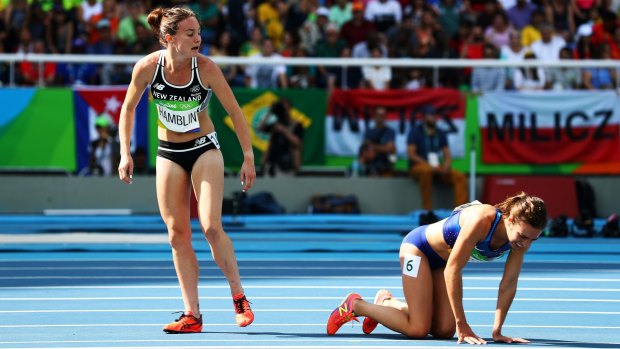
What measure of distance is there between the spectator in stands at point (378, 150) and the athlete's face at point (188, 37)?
9.28 m

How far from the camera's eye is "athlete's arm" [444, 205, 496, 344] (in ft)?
21.5

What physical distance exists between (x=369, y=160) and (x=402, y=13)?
336cm

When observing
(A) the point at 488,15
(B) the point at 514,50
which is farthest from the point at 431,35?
(A) the point at 488,15

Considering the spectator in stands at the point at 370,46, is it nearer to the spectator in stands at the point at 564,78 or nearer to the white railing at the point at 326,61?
the white railing at the point at 326,61

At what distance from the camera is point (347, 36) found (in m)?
18.0

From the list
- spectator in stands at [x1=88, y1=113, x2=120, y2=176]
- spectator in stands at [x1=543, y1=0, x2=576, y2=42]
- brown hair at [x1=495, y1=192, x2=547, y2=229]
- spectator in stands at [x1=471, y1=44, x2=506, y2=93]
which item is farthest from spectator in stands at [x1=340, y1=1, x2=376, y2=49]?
brown hair at [x1=495, y1=192, x2=547, y2=229]

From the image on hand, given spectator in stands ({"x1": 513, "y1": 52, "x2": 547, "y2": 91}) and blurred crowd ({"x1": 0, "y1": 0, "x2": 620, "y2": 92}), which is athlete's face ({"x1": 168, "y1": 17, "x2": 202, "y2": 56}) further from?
spectator in stands ({"x1": 513, "y1": 52, "x2": 547, "y2": 91})

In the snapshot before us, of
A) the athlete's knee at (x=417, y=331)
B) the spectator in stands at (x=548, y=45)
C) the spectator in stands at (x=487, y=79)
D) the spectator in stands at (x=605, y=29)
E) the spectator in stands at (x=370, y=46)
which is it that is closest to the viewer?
the athlete's knee at (x=417, y=331)

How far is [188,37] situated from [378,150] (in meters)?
9.38

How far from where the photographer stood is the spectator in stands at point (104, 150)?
15969 millimetres

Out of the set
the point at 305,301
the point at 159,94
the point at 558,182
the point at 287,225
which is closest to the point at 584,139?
the point at 558,182

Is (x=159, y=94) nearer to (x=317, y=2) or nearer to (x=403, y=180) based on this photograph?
(x=403, y=180)

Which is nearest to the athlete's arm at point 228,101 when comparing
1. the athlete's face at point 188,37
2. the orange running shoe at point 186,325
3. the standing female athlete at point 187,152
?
the standing female athlete at point 187,152

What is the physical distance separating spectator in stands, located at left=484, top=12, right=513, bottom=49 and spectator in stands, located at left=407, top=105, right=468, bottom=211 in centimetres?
246
